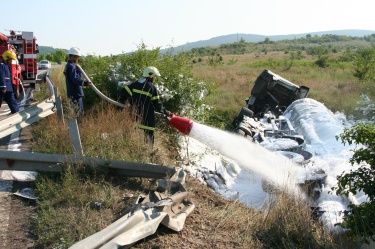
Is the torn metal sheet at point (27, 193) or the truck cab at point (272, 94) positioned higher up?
the truck cab at point (272, 94)

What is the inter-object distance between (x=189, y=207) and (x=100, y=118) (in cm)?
328

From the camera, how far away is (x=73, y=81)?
8.05 meters

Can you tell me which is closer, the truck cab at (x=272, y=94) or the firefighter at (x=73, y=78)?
the firefighter at (x=73, y=78)

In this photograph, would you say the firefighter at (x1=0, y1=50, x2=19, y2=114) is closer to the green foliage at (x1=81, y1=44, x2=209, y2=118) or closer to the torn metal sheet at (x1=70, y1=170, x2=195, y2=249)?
the green foliage at (x1=81, y1=44, x2=209, y2=118)

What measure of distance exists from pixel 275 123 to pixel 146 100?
260 inches

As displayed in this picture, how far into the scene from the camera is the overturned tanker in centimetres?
830

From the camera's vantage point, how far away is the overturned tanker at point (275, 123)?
27.2ft

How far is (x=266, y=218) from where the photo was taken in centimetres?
448

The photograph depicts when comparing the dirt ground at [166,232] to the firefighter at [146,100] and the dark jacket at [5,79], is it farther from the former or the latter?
the dark jacket at [5,79]

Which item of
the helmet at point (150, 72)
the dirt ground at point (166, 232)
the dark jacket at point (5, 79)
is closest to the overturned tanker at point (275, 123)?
the dirt ground at point (166, 232)

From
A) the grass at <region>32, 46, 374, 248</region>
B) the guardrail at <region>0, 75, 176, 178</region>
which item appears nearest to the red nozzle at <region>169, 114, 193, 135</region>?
the grass at <region>32, 46, 374, 248</region>

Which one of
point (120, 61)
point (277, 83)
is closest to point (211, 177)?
point (120, 61)

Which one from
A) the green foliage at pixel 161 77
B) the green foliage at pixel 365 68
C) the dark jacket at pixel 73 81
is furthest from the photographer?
the green foliage at pixel 365 68

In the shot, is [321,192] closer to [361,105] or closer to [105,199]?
[105,199]
